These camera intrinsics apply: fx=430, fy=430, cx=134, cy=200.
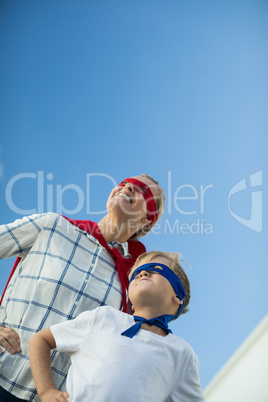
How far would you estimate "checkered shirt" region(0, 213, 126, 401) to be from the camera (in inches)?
48.4

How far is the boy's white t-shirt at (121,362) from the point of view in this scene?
100 centimetres

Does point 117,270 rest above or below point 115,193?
below

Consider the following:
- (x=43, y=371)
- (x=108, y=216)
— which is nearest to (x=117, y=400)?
(x=43, y=371)

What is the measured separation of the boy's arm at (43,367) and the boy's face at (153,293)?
10.3 inches

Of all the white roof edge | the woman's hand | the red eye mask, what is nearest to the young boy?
the woman's hand

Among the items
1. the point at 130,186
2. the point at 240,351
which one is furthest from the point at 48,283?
the point at 240,351

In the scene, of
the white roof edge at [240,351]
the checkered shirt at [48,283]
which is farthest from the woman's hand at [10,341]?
the white roof edge at [240,351]

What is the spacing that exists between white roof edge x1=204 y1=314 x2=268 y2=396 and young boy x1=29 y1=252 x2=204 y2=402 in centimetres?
174

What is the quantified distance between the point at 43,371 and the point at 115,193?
76 cm

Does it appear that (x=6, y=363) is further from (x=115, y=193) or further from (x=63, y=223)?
(x=115, y=193)

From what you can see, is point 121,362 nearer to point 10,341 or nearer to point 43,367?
point 43,367

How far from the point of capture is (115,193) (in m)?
1.66

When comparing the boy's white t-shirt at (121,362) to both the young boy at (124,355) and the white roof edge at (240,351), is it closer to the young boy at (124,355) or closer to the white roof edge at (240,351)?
the young boy at (124,355)

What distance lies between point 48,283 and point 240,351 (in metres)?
1.93
